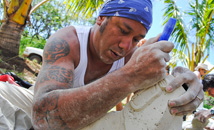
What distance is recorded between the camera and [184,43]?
28.6ft

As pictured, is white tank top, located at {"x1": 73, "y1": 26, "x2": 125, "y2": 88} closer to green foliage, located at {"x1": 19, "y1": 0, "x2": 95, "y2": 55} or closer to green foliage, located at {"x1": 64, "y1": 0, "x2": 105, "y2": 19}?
green foliage, located at {"x1": 64, "y1": 0, "x2": 105, "y2": 19}

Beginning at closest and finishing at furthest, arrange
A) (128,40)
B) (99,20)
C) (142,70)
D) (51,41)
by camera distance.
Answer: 1. (142,70)
2. (128,40)
3. (51,41)
4. (99,20)

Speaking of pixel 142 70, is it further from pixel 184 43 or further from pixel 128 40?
pixel 184 43

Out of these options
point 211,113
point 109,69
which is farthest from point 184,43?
point 109,69

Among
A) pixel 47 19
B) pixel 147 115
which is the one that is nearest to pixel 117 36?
pixel 147 115

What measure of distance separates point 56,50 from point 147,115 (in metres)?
0.83

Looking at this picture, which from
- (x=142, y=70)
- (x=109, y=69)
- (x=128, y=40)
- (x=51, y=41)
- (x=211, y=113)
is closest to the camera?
(x=142, y=70)

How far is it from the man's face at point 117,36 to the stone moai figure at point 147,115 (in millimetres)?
437

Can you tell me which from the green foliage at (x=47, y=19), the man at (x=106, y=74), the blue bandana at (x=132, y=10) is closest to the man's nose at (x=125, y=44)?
the man at (x=106, y=74)

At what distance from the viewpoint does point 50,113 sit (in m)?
1.03

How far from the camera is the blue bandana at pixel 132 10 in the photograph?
4.40 ft

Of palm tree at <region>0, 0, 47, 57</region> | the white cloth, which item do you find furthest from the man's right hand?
palm tree at <region>0, 0, 47, 57</region>

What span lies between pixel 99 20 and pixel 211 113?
7.66 ft

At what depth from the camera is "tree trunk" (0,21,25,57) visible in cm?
519
